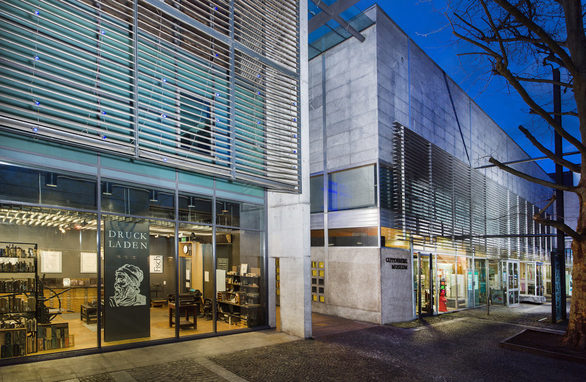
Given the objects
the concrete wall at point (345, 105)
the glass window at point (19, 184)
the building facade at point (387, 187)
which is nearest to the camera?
the glass window at point (19, 184)

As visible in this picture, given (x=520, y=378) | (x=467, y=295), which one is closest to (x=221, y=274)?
(x=520, y=378)

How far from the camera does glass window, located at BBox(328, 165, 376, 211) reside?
1376 cm

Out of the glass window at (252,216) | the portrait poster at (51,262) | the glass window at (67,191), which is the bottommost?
the portrait poster at (51,262)

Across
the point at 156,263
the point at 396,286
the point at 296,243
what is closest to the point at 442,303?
the point at 396,286

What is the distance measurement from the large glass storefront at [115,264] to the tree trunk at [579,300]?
25.0 ft

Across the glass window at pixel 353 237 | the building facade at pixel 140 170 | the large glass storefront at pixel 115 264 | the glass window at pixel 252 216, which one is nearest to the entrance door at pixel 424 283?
the glass window at pixel 353 237

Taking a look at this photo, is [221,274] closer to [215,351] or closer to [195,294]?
[195,294]

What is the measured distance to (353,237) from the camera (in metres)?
14.0

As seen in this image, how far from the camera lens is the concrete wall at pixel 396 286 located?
42.5 feet

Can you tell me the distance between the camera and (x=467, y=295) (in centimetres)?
1755

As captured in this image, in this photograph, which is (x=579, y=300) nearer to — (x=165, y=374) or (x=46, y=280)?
(x=165, y=374)

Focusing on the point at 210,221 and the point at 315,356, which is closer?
the point at 315,356

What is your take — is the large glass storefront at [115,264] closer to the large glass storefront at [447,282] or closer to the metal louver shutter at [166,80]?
the metal louver shutter at [166,80]

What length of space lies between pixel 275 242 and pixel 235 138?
11.7 feet
